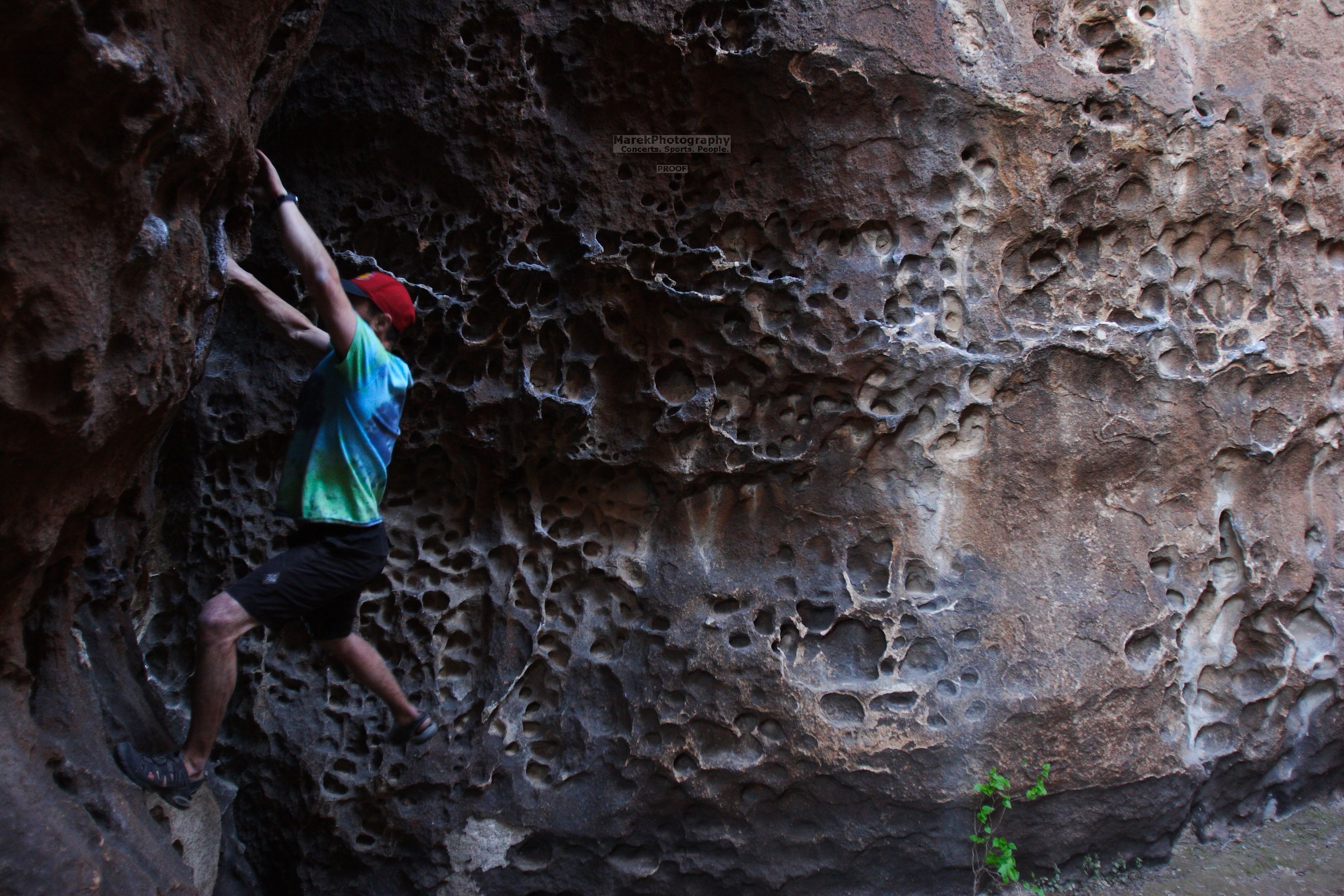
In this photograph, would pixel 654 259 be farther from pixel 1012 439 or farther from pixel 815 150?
pixel 1012 439

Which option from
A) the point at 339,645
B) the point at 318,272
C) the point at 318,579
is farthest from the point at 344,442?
the point at 339,645

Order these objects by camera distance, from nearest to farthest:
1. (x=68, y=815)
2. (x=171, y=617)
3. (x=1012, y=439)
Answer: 1. (x=68, y=815)
2. (x=171, y=617)
3. (x=1012, y=439)

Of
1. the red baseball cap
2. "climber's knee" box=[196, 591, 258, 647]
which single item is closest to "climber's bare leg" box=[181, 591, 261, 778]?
"climber's knee" box=[196, 591, 258, 647]

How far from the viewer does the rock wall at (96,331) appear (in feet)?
5.13

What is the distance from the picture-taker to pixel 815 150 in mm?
3053

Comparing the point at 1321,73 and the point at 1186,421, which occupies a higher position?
the point at 1321,73

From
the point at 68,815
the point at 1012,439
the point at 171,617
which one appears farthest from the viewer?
the point at 1012,439

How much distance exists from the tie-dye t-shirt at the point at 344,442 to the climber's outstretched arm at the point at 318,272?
5cm

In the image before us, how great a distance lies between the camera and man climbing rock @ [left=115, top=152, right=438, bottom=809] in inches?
87.5

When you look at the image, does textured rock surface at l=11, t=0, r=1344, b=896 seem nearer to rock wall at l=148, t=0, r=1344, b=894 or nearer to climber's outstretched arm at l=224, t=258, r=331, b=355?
rock wall at l=148, t=0, r=1344, b=894

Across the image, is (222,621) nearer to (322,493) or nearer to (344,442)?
(322,493)

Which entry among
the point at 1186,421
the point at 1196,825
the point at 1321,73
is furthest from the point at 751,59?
the point at 1196,825

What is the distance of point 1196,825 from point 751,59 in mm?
3059

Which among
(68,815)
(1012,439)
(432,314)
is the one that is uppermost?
(432,314)
